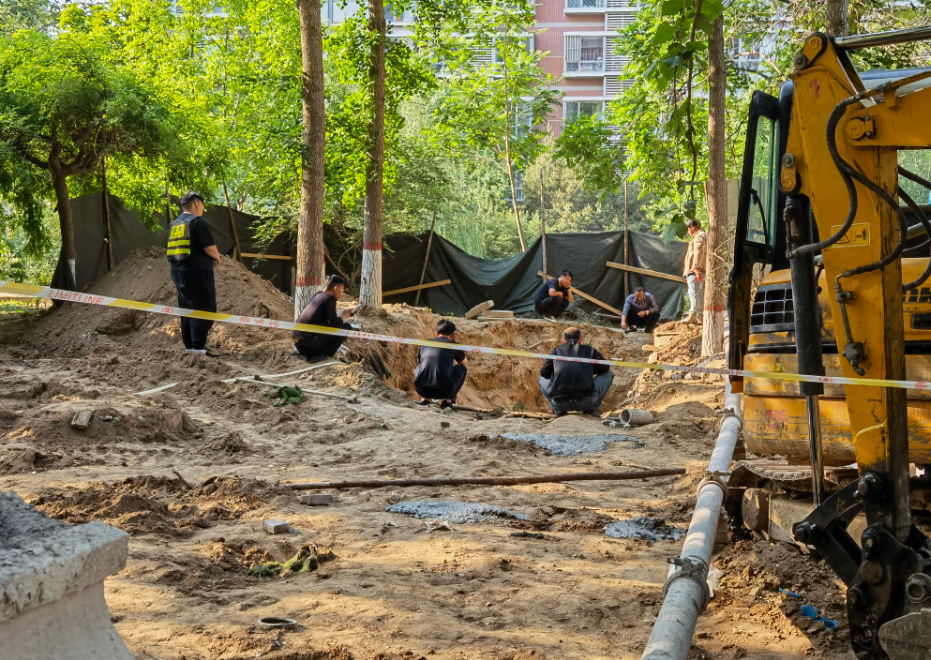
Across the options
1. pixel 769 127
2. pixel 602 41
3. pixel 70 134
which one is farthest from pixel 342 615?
pixel 602 41

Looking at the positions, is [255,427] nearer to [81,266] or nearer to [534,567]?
[534,567]

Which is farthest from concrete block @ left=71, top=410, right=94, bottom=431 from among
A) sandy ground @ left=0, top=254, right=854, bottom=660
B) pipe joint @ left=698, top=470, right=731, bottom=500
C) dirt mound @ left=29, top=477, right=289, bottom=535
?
pipe joint @ left=698, top=470, right=731, bottom=500

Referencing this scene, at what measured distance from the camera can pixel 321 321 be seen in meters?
11.2

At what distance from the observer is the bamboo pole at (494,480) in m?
6.45

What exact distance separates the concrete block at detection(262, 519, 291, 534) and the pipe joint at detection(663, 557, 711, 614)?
8.25 ft

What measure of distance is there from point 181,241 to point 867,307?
8.89 meters

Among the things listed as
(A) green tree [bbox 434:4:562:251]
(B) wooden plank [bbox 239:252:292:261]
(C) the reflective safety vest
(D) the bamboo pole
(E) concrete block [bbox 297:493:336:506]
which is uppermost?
(A) green tree [bbox 434:4:562:251]

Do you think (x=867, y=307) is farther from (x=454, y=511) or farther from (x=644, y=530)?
(x=454, y=511)

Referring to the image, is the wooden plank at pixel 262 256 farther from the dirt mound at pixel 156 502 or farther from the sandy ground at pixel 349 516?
the dirt mound at pixel 156 502

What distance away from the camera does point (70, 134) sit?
43.5 ft

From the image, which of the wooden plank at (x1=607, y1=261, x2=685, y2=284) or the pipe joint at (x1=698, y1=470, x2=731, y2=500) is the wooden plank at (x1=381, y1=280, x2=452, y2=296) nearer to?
the wooden plank at (x1=607, y1=261, x2=685, y2=284)

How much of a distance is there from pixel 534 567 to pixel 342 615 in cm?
127

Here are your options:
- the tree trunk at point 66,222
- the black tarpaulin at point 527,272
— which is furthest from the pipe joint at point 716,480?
the black tarpaulin at point 527,272

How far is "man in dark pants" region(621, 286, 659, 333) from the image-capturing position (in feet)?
65.1
